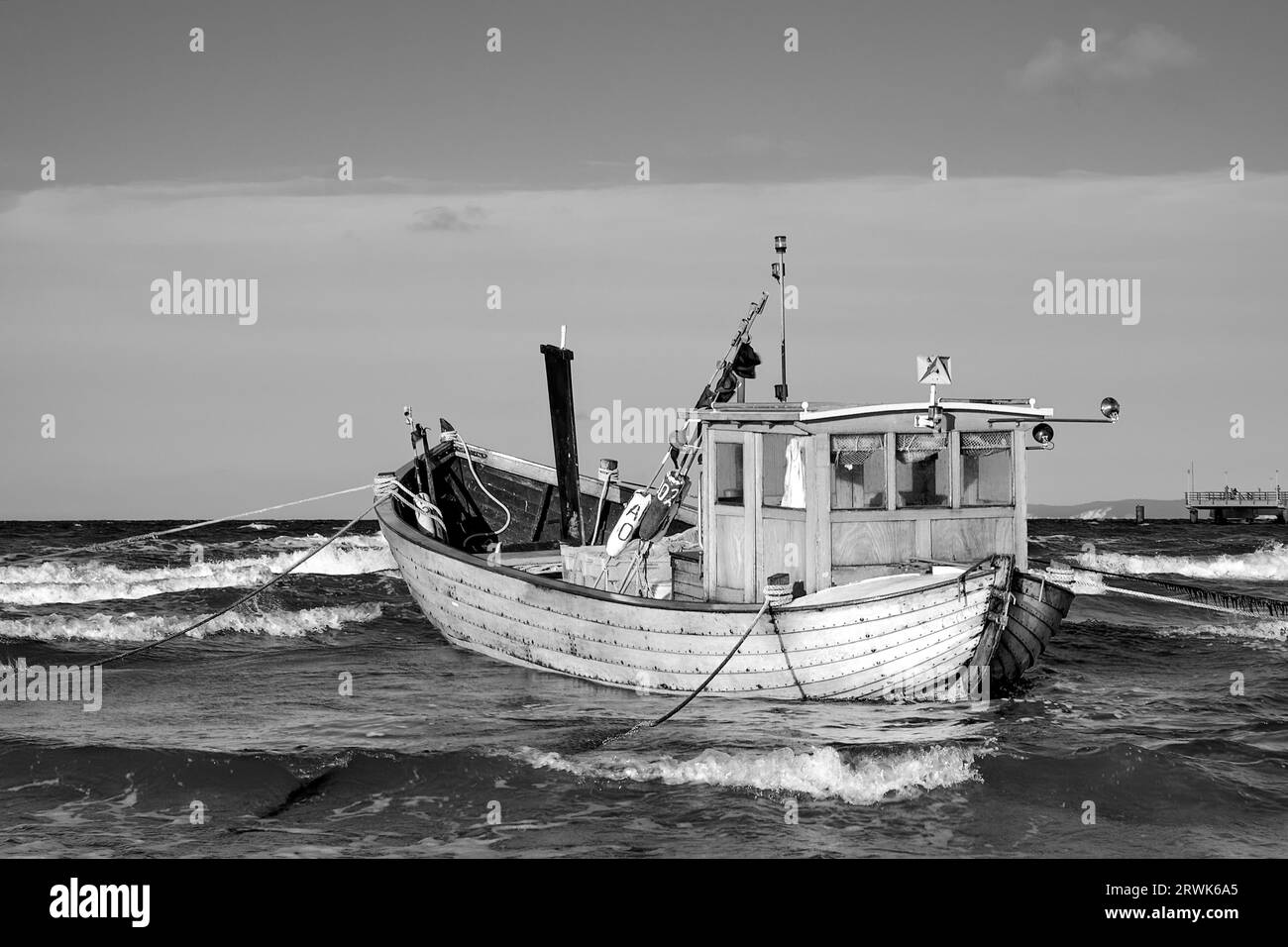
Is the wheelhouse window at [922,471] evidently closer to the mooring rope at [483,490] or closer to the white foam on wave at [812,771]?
the white foam on wave at [812,771]

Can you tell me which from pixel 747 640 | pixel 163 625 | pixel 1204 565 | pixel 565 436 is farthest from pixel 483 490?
pixel 1204 565

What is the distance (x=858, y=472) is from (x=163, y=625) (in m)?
18.3

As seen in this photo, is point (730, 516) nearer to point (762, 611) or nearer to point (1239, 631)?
point (762, 611)

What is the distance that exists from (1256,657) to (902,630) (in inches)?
429

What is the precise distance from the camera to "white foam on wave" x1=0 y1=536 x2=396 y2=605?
35.5 m

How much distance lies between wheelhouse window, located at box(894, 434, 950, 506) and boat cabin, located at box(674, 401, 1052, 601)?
1 centimetres

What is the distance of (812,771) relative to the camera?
1223 centimetres

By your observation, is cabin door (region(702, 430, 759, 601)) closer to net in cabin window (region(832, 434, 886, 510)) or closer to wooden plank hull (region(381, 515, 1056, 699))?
wooden plank hull (region(381, 515, 1056, 699))

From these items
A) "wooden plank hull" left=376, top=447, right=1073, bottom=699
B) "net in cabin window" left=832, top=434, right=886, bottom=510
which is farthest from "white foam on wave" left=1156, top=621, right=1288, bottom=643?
"net in cabin window" left=832, top=434, right=886, bottom=510
